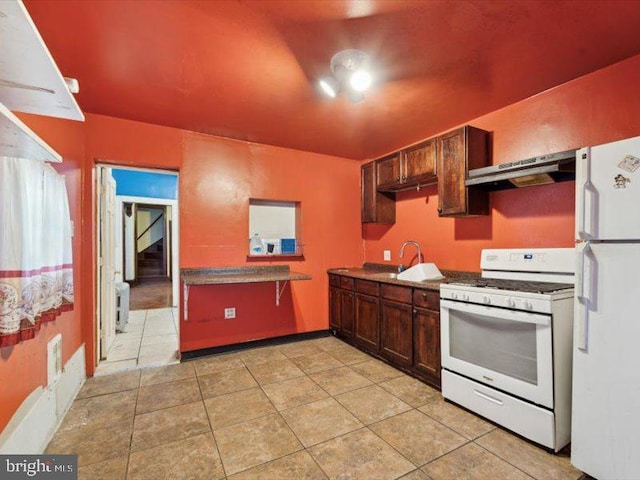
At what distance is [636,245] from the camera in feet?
4.63

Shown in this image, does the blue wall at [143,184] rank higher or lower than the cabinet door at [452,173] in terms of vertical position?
higher

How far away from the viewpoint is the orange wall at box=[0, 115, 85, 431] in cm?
146

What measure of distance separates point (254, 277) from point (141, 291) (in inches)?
212

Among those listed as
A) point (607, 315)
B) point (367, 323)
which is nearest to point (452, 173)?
point (607, 315)

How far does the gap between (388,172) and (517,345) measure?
2.25 m

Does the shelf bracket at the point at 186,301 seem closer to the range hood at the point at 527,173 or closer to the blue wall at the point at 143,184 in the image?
the range hood at the point at 527,173

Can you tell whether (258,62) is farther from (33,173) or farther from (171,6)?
(33,173)

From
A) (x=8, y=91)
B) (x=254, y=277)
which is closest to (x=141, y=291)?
(x=254, y=277)

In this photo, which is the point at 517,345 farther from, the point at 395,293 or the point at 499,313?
the point at 395,293

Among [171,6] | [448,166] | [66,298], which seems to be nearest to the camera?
[171,6]

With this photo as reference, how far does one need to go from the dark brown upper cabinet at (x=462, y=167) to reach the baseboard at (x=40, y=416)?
3186mm

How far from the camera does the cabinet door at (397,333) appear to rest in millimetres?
2715

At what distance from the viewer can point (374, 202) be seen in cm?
378

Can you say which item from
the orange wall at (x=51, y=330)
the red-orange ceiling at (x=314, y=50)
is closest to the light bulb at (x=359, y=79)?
the red-orange ceiling at (x=314, y=50)
